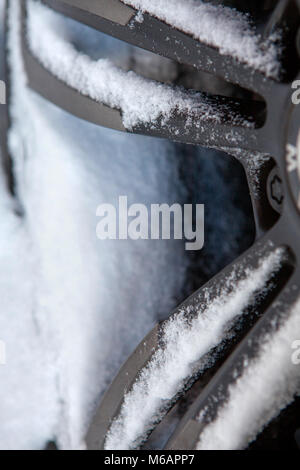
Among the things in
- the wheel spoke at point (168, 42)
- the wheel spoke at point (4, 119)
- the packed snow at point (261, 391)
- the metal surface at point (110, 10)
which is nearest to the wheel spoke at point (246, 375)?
the packed snow at point (261, 391)

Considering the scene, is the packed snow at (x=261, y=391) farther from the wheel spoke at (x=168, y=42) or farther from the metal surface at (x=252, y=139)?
the wheel spoke at (x=168, y=42)

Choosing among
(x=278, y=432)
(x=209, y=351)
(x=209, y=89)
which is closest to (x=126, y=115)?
(x=209, y=89)

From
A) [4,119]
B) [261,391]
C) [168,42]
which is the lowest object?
[261,391]

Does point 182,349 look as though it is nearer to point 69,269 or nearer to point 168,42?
point 69,269

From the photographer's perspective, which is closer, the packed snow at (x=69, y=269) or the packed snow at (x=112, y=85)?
the packed snow at (x=112, y=85)

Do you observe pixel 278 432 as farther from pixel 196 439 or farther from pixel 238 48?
pixel 238 48

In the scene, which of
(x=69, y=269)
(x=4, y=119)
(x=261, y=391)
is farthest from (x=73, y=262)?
(x=261, y=391)

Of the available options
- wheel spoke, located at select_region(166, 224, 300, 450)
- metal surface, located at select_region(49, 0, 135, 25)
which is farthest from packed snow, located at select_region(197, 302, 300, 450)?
metal surface, located at select_region(49, 0, 135, 25)
